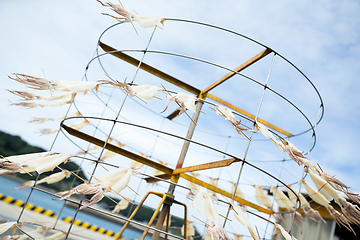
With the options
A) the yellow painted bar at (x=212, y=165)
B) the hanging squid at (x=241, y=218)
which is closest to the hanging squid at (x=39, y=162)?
the yellow painted bar at (x=212, y=165)

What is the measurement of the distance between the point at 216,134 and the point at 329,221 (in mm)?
3445

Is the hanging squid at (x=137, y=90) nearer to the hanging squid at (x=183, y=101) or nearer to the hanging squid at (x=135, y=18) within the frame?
the hanging squid at (x=183, y=101)

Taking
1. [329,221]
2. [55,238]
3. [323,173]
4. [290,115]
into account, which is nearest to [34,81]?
[55,238]

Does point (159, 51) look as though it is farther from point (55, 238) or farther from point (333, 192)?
point (55, 238)

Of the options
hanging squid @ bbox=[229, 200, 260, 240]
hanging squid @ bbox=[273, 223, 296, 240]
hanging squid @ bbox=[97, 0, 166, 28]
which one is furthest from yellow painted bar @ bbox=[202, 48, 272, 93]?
hanging squid @ bbox=[273, 223, 296, 240]

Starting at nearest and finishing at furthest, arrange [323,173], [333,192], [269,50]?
1. [323,173]
2. [269,50]
3. [333,192]

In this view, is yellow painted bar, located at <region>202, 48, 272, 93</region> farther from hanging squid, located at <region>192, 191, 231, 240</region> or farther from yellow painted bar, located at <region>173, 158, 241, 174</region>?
hanging squid, located at <region>192, 191, 231, 240</region>

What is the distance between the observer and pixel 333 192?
3846 millimetres

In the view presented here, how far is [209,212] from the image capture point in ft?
8.53

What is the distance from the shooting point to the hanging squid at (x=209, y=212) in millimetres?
2314

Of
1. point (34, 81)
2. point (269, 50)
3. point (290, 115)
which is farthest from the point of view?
point (290, 115)

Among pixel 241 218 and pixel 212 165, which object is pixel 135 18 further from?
pixel 241 218

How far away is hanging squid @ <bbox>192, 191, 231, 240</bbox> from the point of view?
231 cm

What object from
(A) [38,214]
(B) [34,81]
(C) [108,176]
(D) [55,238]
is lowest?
(A) [38,214]
